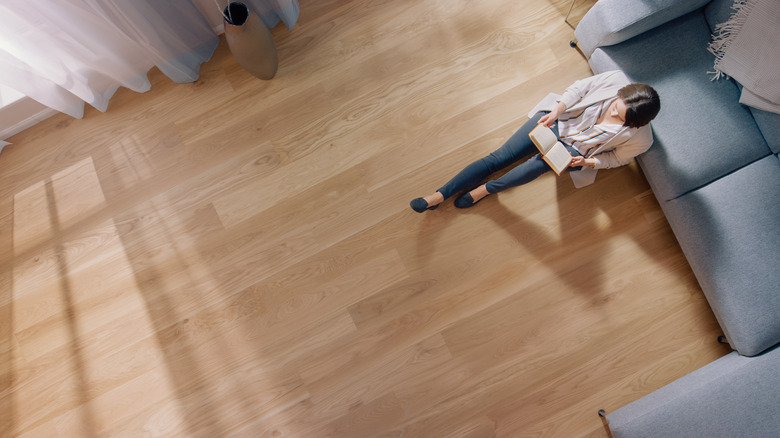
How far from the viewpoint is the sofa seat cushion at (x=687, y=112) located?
5.85 ft

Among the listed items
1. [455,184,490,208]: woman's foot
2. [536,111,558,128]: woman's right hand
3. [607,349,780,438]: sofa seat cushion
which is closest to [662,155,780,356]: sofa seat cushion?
[607,349,780,438]: sofa seat cushion

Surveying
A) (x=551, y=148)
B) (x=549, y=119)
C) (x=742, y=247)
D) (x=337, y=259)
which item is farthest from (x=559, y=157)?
(x=337, y=259)

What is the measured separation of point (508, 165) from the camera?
204 centimetres

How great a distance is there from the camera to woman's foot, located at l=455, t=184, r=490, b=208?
6.64 feet

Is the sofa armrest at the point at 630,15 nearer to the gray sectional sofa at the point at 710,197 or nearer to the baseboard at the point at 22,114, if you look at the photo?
the gray sectional sofa at the point at 710,197

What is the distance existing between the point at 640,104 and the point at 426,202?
1.01m

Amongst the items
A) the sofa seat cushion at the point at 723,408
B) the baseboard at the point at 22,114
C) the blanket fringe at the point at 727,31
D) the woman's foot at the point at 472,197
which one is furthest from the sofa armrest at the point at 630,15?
the baseboard at the point at 22,114

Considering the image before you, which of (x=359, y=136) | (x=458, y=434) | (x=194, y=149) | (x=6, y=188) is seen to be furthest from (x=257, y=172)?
(x=458, y=434)

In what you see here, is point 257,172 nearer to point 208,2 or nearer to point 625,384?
point 208,2

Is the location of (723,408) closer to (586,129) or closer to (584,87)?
(586,129)

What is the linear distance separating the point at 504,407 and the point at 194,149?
2145 mm

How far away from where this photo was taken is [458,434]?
1.95m

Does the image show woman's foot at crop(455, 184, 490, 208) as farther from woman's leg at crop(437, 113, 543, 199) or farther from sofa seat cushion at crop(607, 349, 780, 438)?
sofa seat cushion at crop(607, 349, 780, 438)

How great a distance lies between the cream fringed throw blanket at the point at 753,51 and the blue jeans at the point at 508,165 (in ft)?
2.60
